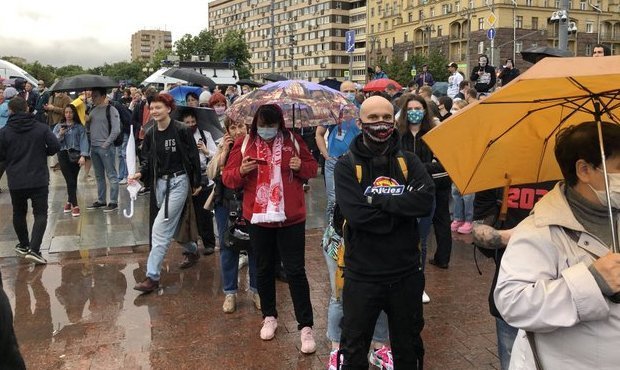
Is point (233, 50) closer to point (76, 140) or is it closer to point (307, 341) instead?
point (76, 140)

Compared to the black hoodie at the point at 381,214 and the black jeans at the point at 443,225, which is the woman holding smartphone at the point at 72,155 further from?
the black hoodie at the point at 381,214

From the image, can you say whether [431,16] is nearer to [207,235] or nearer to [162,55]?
[162,55]

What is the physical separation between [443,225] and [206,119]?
299cm

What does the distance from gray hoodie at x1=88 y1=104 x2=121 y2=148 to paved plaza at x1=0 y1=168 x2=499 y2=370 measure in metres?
2.25

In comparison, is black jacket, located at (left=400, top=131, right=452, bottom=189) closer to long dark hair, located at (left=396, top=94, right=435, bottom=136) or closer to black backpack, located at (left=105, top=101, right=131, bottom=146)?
long dark hair, located at (left=396, top=94, right=435, bottom=136)

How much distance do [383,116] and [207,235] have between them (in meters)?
4.13

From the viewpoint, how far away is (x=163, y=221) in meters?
5.54

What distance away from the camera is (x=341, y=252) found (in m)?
3.58

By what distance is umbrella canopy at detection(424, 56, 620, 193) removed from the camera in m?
2.05

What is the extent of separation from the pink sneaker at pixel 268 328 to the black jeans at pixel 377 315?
1290mm

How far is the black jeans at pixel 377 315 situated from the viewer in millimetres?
3113

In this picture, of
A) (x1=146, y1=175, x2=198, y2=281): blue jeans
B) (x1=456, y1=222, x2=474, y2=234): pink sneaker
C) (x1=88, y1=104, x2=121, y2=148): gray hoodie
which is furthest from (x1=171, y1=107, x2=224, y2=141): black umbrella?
(x1=456, y1=222, x2=474, y2=234): pink sneaker

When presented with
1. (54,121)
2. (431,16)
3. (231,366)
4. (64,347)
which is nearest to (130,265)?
(64,347)

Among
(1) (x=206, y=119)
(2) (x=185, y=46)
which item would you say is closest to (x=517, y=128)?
(1) (x=206, y=119)
